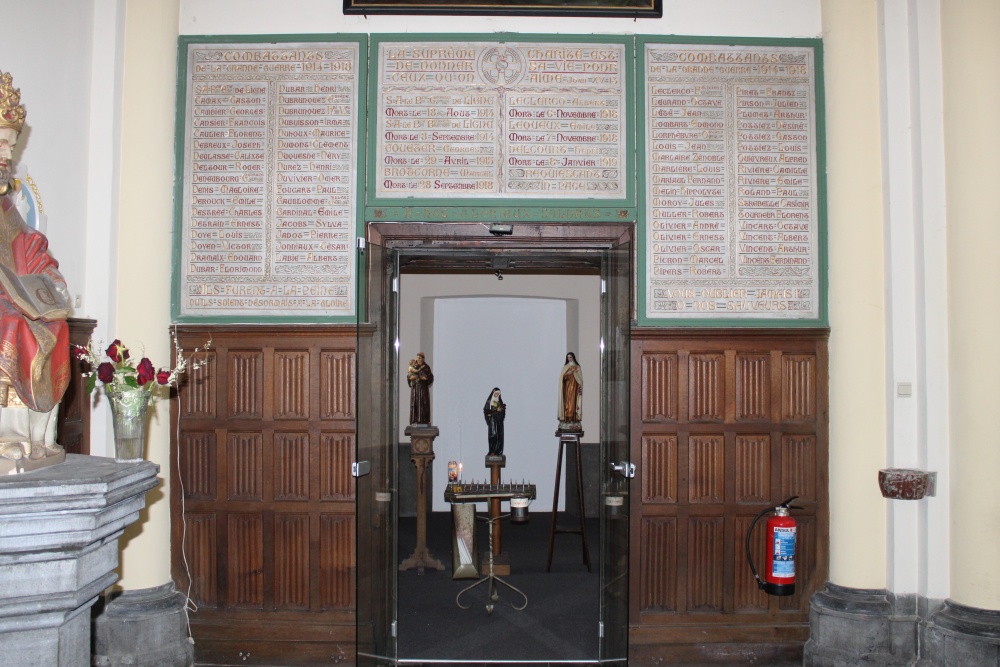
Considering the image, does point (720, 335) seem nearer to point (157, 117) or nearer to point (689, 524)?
point (689, 524)

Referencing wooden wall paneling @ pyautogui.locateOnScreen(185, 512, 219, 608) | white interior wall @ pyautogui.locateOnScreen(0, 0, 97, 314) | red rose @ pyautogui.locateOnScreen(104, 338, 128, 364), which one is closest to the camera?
red rose @ pyautogui.locateOnScreen(104, 338, 128, 364)

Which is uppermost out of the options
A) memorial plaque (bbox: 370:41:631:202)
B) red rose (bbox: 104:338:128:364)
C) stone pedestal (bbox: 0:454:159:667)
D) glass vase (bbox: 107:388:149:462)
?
memorial plaque (bbox: 370:41:631:202)

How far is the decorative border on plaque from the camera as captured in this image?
5.19m

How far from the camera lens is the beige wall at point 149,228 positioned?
491cm

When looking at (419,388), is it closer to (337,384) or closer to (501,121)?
(337,384)

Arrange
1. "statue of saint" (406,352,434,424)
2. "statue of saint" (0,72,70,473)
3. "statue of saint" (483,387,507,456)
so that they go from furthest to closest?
1. "statue of saint" (483,387,507,456)
2. "statue of saint" (406,352,434,424)
3. "statue of saint" (0,72,70,473)

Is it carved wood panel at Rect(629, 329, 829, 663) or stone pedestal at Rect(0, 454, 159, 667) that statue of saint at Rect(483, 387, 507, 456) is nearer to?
carved wood panel at Rect(629, 329, 829, 663)

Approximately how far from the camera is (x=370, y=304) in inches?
187

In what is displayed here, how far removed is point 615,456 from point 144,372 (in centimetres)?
265

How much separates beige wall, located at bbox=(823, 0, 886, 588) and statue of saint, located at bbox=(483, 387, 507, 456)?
4.03m

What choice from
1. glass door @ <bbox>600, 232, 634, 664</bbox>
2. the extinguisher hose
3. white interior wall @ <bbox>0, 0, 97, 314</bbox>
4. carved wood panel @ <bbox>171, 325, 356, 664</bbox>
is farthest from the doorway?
white interior wall @ <bbox>0, 0, 97, 314</bbox>

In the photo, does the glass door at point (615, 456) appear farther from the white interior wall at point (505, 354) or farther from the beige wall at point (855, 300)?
the white interior wall at point (505, 354)

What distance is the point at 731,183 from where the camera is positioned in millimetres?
5227

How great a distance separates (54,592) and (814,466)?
4.22 meters
